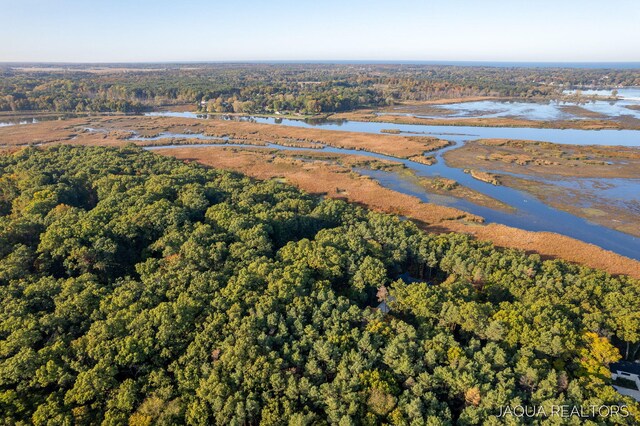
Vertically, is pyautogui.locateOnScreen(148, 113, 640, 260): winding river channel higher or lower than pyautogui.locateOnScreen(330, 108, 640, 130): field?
lower

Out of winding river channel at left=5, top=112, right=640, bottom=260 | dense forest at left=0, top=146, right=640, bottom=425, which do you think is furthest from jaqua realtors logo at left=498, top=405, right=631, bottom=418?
winding river channel at left=5, top=112, right=640, bottom=260

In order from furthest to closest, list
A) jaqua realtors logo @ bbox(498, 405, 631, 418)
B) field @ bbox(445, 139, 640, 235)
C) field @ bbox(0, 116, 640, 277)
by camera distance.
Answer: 1. field @ bbox(445, 139, 640, 235)
2. field @ bbox(0, 116, 640, 277)
3. jaqua realtors logo @ bbox(498, 405, 631, 418)

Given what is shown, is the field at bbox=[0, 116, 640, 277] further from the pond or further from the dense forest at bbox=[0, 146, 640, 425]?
the dense forest at bbox=[0, 146, 640, 425]

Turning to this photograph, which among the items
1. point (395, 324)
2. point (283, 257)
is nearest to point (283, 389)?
point (395, 324)

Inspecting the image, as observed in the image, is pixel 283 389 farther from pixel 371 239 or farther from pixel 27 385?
pixel 371 239

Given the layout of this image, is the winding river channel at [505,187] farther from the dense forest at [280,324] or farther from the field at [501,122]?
the dense forest at [280,324]

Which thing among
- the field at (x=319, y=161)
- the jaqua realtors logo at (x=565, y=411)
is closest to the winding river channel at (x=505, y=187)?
the field at (x=319, y=161)

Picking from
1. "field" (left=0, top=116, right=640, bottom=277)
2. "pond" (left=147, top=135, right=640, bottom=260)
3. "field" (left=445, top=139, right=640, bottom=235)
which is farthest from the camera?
"field" (left=445, top=139, right=640, bottom=235)
